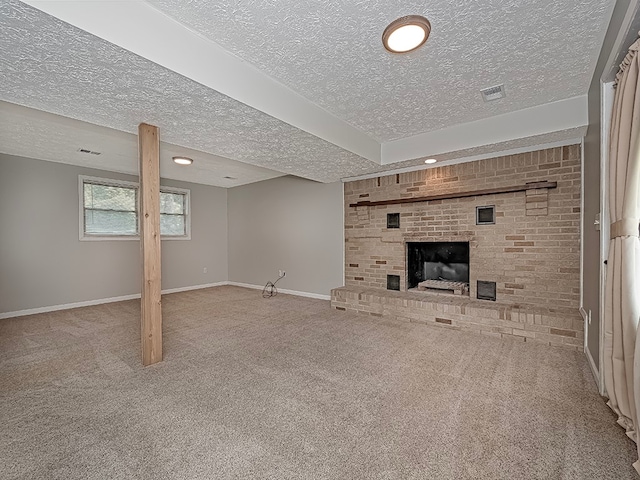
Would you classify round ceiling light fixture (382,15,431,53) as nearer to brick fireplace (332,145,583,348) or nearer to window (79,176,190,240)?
brick fireplace (332,145,583,348)

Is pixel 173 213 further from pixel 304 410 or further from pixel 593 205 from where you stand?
Result: pixel 593 205

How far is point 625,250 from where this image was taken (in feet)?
5.16

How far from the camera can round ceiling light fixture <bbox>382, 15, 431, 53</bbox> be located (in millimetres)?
1702

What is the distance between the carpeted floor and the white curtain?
0.90 feet

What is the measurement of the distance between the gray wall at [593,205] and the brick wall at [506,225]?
0.41 meters

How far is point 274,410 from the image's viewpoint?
1.88 metres

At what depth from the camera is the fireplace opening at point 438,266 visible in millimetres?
4180

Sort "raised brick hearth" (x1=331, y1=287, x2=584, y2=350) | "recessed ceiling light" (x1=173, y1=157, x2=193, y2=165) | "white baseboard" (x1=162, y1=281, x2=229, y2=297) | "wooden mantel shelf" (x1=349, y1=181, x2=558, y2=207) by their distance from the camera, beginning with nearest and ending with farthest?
"raised brick hearth" (x1=331, y1=287, x2=584, y2=350) → "wooden mantel shelf" (x1=349, y1=181, x2=558, y2=207) → "recessed ceiling light" (x1=173, y1=157, x2=193, y2=165) → "white baseboard" (x1=162, y1=281, x2=229, y2=297)

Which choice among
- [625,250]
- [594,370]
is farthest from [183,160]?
[594,370]

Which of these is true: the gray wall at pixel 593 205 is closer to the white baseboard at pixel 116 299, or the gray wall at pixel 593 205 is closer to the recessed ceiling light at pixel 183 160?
Result: the white baseboard at pixel 116 299

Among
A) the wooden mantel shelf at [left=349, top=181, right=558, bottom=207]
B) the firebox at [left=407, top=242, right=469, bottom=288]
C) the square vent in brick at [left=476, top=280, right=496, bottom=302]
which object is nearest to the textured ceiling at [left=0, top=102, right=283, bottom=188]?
the wooden mantel shelf at [left=349, top=181, right=558, bottom=207]

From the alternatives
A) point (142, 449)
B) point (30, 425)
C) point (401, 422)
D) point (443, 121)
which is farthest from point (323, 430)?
point (443, 121)

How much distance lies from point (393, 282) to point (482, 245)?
4.54ft

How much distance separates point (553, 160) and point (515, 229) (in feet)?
2.88
